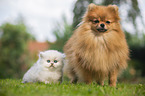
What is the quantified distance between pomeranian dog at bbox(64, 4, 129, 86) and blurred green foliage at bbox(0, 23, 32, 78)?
15117 mm

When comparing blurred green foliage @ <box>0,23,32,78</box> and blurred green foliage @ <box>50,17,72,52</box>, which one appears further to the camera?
blurred green foliage @ <box>0,23,32,78</box>

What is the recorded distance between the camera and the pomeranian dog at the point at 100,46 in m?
3.85

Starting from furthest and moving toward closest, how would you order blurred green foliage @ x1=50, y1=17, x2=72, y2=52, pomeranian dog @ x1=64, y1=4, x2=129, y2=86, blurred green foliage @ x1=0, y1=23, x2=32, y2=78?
blurred green foliage @ x1=0, y1=23, x2=32, y2=78, blurred green foliage @ x1=50, y1=17, x2=72, y2=52, pomeranian dog @ x1=64, y1=4, x2=129, y2=86

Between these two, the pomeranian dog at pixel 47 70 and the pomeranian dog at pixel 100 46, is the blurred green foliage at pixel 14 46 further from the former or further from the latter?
the pomeranian dog at pixel 100 46

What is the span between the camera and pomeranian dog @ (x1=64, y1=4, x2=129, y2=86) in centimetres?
385

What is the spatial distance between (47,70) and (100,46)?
1.33 meters

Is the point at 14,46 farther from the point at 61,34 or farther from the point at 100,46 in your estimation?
the point at 100,46

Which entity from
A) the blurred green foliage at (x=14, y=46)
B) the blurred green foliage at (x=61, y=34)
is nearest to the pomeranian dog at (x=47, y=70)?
the blurred green foliage at (x=61, y=34)

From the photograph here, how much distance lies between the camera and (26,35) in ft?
67.0

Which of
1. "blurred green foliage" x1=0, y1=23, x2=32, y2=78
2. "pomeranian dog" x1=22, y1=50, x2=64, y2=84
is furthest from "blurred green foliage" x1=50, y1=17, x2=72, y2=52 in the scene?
"blurred green foliage" x1=0, y1=23, x2=32, y2=78

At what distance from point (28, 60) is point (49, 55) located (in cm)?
1559

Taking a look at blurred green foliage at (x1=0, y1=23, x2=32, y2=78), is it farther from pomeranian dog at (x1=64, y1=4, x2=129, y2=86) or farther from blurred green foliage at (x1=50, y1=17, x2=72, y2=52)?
pomeranian dog at (x1=64, y1=4, x2=129, y2=86)

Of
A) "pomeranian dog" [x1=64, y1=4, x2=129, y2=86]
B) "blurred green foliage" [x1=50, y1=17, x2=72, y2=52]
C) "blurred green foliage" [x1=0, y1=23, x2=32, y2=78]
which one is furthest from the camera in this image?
"blurred green foliage" [x1=0, y1=23, x2=32, y2=78]

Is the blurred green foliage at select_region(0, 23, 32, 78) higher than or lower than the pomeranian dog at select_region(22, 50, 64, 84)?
higher
